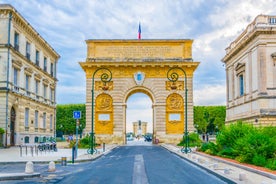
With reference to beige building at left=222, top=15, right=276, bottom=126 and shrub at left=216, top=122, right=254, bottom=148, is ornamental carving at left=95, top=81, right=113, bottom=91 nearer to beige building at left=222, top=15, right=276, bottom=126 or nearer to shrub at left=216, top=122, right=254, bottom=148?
beige building at left=222, top=15, right=276, bottom=126

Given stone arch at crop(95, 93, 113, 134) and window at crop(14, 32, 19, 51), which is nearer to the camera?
window at crop(14, 32, 19, 51)

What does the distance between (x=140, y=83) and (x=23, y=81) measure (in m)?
12.9

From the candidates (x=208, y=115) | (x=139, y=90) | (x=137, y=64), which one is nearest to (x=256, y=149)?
(x=137, y=64)

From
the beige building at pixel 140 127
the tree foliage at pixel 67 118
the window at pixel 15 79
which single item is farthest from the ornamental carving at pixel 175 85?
the beige building at pixel 140 127

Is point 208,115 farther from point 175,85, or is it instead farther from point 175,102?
point 175,85

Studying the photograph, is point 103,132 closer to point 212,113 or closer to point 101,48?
point 101,48

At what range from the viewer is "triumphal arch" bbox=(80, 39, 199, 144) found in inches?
1698

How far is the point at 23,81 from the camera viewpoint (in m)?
38.4

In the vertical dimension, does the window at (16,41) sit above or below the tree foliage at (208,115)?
above

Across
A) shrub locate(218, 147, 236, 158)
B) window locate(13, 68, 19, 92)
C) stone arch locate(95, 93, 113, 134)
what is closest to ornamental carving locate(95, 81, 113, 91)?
stone arch locate(95, 93, 113, 134)

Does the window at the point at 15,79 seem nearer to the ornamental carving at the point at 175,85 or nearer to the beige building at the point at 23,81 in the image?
the beige building at the point at 23,81

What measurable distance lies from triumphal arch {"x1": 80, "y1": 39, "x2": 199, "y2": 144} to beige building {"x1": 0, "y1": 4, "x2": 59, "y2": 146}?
5.91 meters

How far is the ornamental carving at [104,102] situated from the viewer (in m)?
43.6

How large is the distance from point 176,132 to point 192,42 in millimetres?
10566
